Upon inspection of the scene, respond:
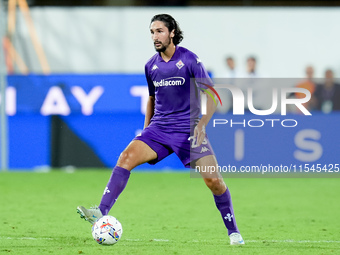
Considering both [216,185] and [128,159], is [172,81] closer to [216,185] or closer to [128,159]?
[128,159]

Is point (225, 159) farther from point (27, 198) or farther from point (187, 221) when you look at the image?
point (187, 221)

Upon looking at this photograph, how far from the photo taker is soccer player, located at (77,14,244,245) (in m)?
6.52

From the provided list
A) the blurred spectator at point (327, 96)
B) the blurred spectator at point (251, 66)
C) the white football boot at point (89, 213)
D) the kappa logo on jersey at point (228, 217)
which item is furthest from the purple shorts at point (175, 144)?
the blurred spectator at point (251, 66)

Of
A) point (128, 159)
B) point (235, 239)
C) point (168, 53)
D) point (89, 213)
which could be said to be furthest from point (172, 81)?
point (235, 239)

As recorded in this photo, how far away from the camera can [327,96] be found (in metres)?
13.8

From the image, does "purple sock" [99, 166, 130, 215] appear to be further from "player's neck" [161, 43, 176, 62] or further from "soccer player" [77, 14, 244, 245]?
"player's neck" [161, 43, 176, 62]

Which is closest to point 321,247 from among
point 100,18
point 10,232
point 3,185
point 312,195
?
point 10,232

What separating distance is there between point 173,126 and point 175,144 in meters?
0.16

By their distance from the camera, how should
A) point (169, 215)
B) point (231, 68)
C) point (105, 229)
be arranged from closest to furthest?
point (105, 229) → point (169, 215) → point (231, 68)

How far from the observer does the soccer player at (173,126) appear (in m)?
6.52

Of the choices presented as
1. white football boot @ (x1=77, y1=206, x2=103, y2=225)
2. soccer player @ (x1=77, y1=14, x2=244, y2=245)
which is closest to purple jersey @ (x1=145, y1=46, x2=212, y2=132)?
soccer player @ (x1=77, y1=14, x2=244, y2=245)

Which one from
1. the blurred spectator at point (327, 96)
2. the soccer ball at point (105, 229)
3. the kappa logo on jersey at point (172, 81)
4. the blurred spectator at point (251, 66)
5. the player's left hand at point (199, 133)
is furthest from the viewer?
the blurred spectator at point (251, 66)

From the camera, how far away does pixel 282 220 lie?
28.0 feet

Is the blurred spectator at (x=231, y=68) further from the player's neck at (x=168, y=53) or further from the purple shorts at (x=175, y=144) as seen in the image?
the purple shorts at (x=175, y=144)
